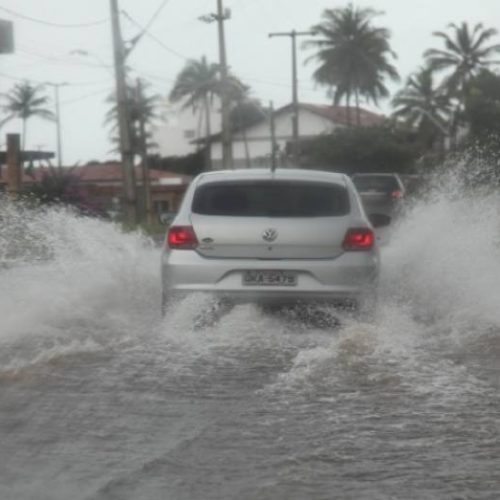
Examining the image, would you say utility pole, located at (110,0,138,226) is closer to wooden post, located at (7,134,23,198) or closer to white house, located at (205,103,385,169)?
wooden post, located at (7,134,23,198)

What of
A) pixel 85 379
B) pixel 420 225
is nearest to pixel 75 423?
pixel 85 379

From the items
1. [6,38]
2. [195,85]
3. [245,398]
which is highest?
[195,85]

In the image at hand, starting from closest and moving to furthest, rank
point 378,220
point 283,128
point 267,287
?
1. point 267,287
2. point 378,220
3. point 283,128

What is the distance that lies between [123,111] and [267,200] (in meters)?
22.5

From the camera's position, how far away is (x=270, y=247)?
10.9 m

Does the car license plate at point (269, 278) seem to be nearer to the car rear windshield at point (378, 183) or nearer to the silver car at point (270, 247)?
the silver car at point (270, 247)

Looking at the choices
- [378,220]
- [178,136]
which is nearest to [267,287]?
[378,220]

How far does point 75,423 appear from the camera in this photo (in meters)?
7.15

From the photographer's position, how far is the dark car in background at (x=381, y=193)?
32312 mm

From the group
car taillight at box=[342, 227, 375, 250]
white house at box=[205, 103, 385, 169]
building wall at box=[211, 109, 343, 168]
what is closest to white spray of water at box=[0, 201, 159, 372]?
car taillight at box=[342, 227, 375, 250]

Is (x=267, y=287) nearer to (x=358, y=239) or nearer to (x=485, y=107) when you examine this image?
(x=358, y=239)

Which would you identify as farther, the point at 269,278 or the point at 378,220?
the point at 378,220

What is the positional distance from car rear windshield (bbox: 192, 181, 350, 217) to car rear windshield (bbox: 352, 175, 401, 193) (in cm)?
2298

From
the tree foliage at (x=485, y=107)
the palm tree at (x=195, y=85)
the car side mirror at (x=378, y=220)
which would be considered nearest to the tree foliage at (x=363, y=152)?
the tree foliage at (x=485, y=107)
